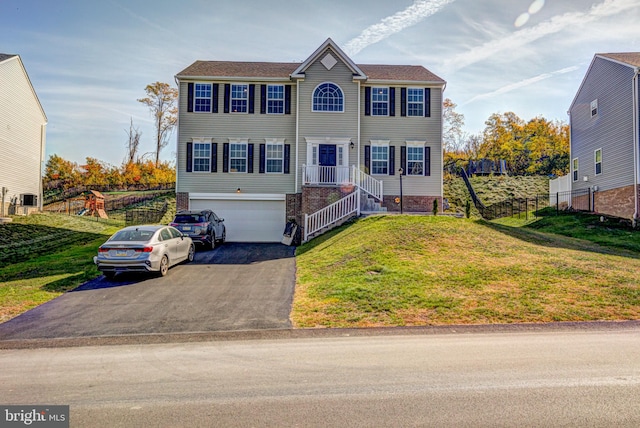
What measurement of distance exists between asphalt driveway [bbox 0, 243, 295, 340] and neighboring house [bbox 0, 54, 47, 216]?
1684 centimetres

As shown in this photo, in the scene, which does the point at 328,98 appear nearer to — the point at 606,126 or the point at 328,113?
the point at 328,113

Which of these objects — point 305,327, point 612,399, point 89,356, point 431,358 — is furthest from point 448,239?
point 89,356

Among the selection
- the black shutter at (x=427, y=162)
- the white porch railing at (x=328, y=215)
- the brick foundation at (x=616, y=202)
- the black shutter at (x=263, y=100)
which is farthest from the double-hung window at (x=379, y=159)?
the brick foundation at (x=616, y=202)

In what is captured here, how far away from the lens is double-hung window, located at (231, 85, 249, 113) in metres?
22.9

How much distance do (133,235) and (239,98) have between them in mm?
12382

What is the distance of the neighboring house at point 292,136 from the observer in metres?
22.6

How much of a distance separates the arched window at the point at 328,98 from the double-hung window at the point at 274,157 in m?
2.80

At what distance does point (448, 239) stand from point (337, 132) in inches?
408

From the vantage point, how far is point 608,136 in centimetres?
2281

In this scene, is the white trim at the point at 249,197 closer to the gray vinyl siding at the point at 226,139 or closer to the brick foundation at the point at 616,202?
the gray vinyl siding at the point at 226,139

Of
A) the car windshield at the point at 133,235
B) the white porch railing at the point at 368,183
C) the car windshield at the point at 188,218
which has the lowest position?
the car windshield at the point at 133,235

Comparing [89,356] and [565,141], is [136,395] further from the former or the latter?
[565,141]

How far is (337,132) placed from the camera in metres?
22.6

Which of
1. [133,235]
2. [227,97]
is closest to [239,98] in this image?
[227,97]
